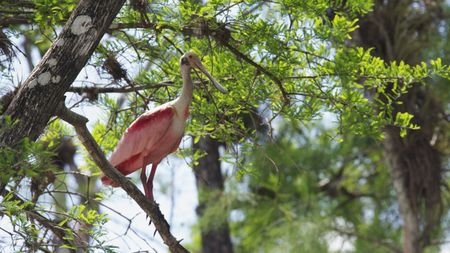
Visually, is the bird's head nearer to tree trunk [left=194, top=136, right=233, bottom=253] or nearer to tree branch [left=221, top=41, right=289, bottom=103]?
tree branch [left=221, top=41, right=289, bottom=103]

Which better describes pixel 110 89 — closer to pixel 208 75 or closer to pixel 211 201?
pixel 208 75

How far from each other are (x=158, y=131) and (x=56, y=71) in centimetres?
131

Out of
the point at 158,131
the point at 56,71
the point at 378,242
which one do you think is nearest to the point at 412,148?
the point at 378,242

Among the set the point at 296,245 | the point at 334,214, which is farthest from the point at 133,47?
the point at 334,214

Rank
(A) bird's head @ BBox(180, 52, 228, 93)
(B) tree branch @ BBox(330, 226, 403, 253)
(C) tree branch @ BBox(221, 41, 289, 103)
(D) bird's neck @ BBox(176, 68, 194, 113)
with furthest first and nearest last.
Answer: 1. (B) tree branch @ BBox(330, 226, 403, 253)
2. (D) bird's neck @ BBox(176, 68, 194, 113)
3. (A) bird's head @ BBox(180, 52, 228, 93)
4. (C) tree branch @ BBox(221, 41, 289, 103)

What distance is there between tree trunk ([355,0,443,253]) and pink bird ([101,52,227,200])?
14.8 ft

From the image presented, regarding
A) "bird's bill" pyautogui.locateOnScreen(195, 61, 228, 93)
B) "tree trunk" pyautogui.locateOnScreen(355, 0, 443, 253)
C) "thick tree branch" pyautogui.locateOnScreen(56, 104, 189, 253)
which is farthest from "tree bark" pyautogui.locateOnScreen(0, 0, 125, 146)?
"tree trunk" pyautogui.locateOnScreen(355, 0, 443, 253)

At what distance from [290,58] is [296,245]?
6.41 m

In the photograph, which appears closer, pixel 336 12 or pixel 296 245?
pixel 336 12

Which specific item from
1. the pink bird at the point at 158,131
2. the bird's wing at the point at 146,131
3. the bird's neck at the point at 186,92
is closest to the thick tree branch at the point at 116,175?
the pink bird at the point at 158,131

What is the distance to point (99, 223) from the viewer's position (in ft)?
16.0

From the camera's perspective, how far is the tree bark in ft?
14.6

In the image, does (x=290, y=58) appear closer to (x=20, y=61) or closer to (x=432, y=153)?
(x=20, y=61)

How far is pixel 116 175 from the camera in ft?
16.4
